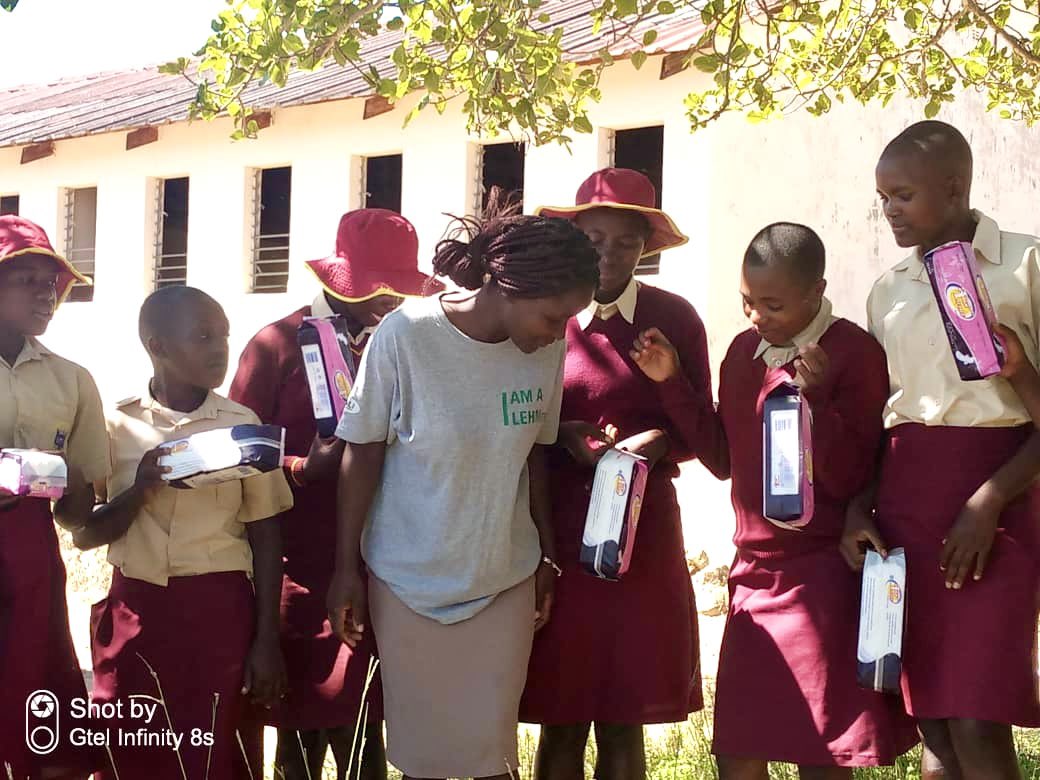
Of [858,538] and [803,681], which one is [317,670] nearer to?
[803,681]

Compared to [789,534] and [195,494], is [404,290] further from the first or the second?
[789,534]

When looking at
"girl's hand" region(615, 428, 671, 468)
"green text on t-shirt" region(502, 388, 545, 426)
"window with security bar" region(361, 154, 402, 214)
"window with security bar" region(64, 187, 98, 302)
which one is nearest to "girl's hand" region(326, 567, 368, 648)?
"green text on t-shirt" region(502, 388, 545, 426)

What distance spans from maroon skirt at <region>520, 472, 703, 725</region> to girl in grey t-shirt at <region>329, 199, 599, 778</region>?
0.31 meters

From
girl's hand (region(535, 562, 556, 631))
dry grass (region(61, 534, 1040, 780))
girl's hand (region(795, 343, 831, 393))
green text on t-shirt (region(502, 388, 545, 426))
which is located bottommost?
dry grass (region(61, 534, 1040, 780))

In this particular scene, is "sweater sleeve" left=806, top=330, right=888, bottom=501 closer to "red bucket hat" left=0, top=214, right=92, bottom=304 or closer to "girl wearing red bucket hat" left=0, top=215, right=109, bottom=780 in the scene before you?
"girl wearing red bucket hat" left=0, top=215, right=109, bottom=780

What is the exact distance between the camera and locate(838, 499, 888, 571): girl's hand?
321 cm

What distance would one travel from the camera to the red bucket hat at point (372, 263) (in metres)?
3.93

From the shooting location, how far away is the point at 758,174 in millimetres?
9938

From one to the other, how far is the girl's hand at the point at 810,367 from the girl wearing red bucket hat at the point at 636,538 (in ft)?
1.27

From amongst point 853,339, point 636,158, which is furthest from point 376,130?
point 853,339

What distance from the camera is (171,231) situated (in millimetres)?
14523

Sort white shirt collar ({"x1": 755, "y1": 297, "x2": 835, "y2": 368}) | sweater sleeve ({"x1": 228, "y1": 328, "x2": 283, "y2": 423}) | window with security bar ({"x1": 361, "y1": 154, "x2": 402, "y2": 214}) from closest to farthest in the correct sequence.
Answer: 1. white shirt collar ({"x1": 755, "y1": 297, "x2": 835, "y2": 368})
2. sweater sleeve ({"x1": 228, "y1": 328, "x2": 283, "y2": 423})
3. window with security bar ({"x1": 361, "y1": 154, "x2": 402, "y2": 214})

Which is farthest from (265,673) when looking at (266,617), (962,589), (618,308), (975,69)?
(975,69)

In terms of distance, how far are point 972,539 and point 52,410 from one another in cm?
229
